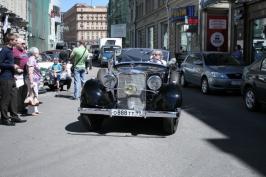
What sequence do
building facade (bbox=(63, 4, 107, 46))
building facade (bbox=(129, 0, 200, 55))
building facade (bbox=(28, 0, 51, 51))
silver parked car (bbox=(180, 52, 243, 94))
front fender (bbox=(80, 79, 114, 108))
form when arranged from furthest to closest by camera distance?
building facade (bbox=(63, 4, 107, 46)) < building facade (bbox=(28, 0, 51, 51)) < building facade (bbox=(129, 0, 200, 55)) < silver parked car (bbox=(180, 52, 243, 94)) < front fender (bbox=(80, 79, 114, 108))

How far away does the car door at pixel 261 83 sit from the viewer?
11.1 metres

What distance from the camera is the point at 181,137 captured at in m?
8.46

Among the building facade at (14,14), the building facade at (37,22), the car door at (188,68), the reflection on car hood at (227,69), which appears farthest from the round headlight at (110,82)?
the building facade at (37,22)

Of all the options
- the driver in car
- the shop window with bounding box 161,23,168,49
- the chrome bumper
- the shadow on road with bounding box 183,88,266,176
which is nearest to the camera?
the shadow on road with bounding box 183,88,266,176

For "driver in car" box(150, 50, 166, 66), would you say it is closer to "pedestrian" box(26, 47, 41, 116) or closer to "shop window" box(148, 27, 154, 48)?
"pedestrian" box(26, 47, 41, 116)

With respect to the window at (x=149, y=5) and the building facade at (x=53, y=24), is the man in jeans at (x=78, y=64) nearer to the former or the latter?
the window at (x=149, y=5)

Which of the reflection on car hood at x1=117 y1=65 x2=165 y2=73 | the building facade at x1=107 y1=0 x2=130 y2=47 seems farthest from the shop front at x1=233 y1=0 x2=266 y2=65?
the building facade at x1=107 y1=0 x2=130 y2=47

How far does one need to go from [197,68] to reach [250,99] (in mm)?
5798

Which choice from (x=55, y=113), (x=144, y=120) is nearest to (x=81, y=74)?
(x=55, y=113)

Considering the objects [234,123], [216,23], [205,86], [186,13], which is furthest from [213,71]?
[186,13]

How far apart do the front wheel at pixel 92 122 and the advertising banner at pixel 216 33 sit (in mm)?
22691

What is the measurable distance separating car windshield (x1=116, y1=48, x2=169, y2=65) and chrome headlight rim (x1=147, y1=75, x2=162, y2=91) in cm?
193

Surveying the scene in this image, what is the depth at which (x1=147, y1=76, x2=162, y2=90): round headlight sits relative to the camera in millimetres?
8906

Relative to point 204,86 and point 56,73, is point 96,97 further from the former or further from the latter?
point 204,86
